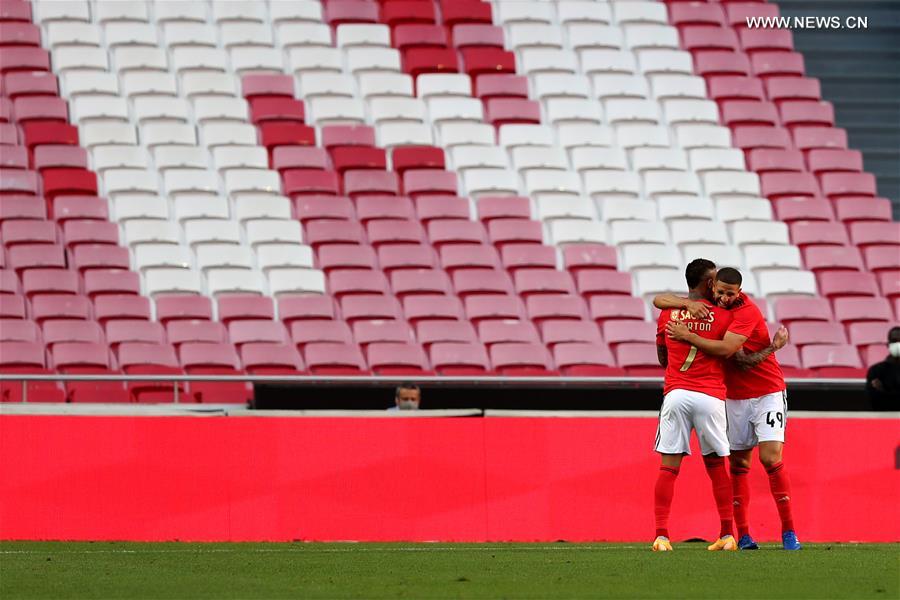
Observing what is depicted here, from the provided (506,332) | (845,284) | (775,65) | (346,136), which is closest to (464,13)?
(346,136)

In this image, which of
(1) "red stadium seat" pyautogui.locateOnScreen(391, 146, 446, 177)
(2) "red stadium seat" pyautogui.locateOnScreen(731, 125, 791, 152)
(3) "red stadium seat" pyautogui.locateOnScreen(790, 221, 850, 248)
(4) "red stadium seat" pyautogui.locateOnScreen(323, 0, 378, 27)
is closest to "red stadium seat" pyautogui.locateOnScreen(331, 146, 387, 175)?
(1) "red stadium seat" pyautogui.locateOnScreen(391, 146, 446, 177)

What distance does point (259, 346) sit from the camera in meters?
15.5

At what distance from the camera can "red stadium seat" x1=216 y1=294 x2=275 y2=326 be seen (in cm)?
1605

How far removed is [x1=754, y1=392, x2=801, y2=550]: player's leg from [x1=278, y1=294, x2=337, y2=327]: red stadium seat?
7.88 meters

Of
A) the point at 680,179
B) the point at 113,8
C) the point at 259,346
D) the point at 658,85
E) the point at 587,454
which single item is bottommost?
the point at 587,454

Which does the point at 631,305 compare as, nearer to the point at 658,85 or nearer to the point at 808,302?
the point at 808,302

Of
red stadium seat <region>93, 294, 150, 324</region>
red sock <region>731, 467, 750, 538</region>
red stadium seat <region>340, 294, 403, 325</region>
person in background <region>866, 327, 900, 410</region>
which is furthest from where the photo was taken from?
red stadium seat <region>340, 294, 403, 325</region>

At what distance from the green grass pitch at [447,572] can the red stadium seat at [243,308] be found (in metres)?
6.32

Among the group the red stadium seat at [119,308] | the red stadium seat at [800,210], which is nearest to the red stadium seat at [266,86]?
the red stadium seat at [119,308]

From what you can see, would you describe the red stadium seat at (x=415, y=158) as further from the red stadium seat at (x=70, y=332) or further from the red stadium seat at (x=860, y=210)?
the red stadium seat at (x=860, y=210)

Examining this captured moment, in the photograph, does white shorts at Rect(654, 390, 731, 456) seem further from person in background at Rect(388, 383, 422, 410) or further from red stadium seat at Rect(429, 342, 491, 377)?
red stadium seat at Rect(429, 342, 491, 377)

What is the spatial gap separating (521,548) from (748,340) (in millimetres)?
Result: 2133

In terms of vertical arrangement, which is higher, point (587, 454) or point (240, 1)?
point (240, 1)

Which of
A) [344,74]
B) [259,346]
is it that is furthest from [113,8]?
[259,346]
